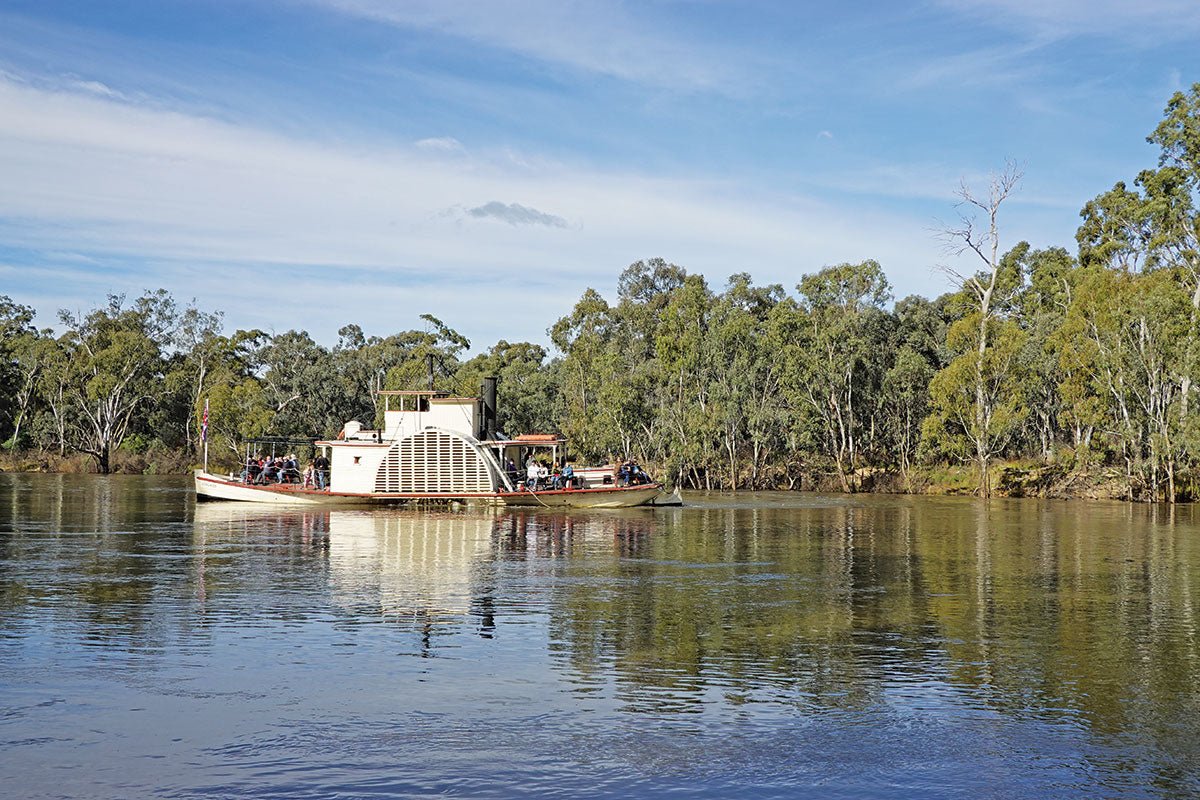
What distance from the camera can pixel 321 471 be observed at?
50.1m

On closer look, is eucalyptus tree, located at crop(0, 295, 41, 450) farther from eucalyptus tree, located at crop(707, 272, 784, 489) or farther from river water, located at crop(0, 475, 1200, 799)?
river water, located at crop(0, 475, 1200, 799)

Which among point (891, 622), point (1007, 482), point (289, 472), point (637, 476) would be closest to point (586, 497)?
point (637, 476)

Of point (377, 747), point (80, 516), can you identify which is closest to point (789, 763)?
point (377, 747)

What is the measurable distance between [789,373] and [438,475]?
113ft

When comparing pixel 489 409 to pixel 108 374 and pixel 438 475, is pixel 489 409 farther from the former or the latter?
pixel 108 374

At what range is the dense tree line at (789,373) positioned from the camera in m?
60.7

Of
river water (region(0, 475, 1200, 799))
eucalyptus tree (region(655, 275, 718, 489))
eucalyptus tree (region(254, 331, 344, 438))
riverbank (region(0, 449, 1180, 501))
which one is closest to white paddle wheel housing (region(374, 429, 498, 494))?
river water (region(0, 475, 1200, 799))

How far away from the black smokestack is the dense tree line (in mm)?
22013

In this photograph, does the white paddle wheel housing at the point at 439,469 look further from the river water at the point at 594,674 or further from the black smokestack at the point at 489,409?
the river water at the point at 594,674

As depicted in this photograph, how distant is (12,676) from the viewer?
1379cm

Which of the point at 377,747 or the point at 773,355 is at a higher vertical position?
the point at 773,355

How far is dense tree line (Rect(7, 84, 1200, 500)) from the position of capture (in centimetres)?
6066

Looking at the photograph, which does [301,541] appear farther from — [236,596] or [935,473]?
[935,473]

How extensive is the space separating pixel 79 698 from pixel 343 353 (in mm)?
101191
